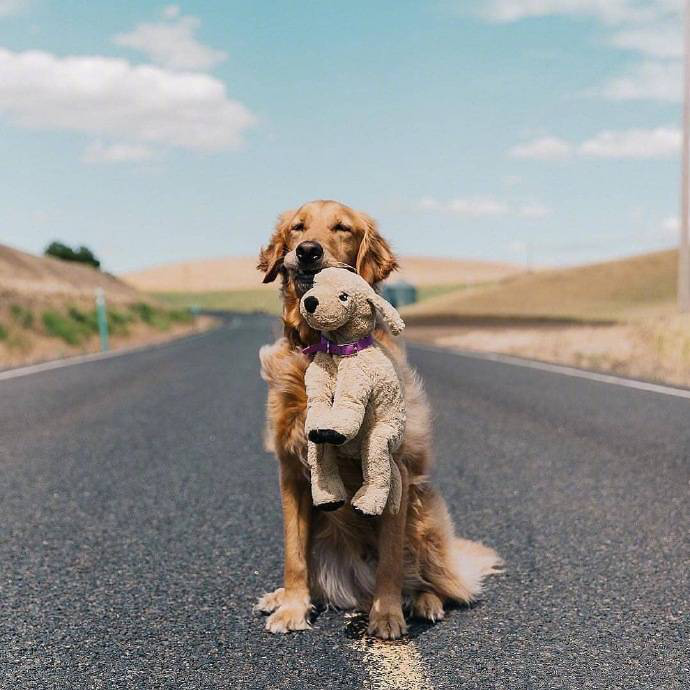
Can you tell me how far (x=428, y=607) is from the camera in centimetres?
333

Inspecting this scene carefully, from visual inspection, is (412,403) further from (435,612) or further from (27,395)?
(27,395)

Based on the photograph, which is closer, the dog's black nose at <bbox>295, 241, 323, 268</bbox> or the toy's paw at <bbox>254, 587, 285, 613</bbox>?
the dog's black nose at <bbox>295, 241, 323, 268</bbox>

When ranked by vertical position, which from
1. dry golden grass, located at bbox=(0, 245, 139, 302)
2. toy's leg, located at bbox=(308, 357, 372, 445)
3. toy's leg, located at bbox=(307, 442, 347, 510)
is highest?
dry golden grass, located at bbox=(0, 245, 139, 302)

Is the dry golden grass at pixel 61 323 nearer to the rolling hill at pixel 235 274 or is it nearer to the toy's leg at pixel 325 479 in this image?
the toy's leg at pixel 325 479

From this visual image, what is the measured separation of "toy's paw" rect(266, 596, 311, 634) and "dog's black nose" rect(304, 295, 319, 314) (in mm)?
1184

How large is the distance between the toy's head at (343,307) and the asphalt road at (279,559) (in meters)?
1.15

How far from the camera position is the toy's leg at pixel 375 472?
2.80 metres

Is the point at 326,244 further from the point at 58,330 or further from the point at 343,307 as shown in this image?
the point at 58,330

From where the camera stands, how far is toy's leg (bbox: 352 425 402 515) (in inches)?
110

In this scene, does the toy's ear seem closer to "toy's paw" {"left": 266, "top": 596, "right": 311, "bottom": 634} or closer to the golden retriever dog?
the golden retriever dog

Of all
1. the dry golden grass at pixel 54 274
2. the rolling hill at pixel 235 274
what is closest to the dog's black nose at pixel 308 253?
the dry golden grass at pixel 54 274

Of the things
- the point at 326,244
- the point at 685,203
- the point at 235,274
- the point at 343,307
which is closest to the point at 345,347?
the point at 343,307

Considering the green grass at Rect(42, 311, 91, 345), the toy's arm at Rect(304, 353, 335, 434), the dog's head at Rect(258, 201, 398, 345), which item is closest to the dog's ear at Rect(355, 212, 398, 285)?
the dog's head at Rect(258, 201, 398, 345)

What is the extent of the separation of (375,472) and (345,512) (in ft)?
1.63
